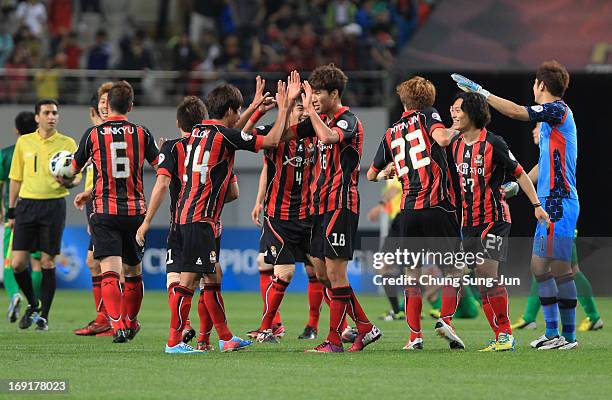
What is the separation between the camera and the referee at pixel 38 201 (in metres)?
13.1

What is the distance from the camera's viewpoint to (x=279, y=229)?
11.0 m

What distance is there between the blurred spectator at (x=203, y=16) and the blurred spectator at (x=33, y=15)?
3.01 m

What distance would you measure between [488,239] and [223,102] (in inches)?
94.2

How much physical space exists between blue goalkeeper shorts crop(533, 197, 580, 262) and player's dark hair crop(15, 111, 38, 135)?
243 inches

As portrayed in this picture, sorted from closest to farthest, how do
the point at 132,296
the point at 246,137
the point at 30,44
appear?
the point at 246,137 → the point at 132,296 → the point at 30,44

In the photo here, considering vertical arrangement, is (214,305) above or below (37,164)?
below

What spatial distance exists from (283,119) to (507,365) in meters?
2.44

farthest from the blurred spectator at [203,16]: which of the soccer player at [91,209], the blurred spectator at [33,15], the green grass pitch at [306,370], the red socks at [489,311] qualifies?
the red socks at [489,311]

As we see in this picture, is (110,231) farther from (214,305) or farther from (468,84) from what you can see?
(468,84)

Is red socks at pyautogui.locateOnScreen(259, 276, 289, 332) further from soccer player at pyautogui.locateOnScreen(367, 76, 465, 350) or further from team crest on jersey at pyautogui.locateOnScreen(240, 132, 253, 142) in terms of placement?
team crest on jersey at pyautogui.locateOnScreen(240, 132, 253, 142)

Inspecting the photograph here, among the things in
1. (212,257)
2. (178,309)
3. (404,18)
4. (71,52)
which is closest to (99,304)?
(178,309)

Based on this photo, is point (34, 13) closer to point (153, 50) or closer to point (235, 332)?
point (153, 50)

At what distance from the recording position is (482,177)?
10195mm

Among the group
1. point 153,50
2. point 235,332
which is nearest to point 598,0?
point 153,50
